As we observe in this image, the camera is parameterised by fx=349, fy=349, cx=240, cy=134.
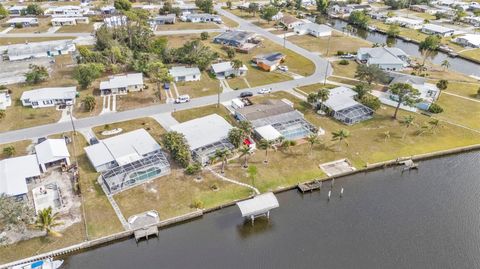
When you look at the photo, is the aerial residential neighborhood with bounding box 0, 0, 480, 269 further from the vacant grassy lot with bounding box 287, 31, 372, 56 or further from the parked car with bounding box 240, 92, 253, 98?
the vacant grassy lot with bounding box 287, 31, 372, 56

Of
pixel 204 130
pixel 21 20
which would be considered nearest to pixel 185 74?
pixel 204 130

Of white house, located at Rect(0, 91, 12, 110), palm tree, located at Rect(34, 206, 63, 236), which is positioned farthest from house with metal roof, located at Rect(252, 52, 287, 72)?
palm tree, located at Rect(34, 206, 63, 236)

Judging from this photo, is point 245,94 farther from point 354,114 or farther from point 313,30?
point 313,30

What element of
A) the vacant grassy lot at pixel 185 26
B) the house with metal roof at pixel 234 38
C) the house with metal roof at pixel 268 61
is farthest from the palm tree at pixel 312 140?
the vacant grassy lot at pixel 185 26

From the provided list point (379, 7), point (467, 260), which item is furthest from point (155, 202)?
point (379, 7)

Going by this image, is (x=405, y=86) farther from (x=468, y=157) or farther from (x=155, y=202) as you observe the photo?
(x=155, y=202)

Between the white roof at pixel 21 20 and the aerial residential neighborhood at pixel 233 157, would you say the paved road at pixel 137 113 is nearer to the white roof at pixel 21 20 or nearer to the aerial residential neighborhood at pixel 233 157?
the aerial residential neighborhood at pixel 233 157

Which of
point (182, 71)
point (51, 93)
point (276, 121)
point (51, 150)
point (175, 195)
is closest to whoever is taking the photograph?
point (175, 195)
